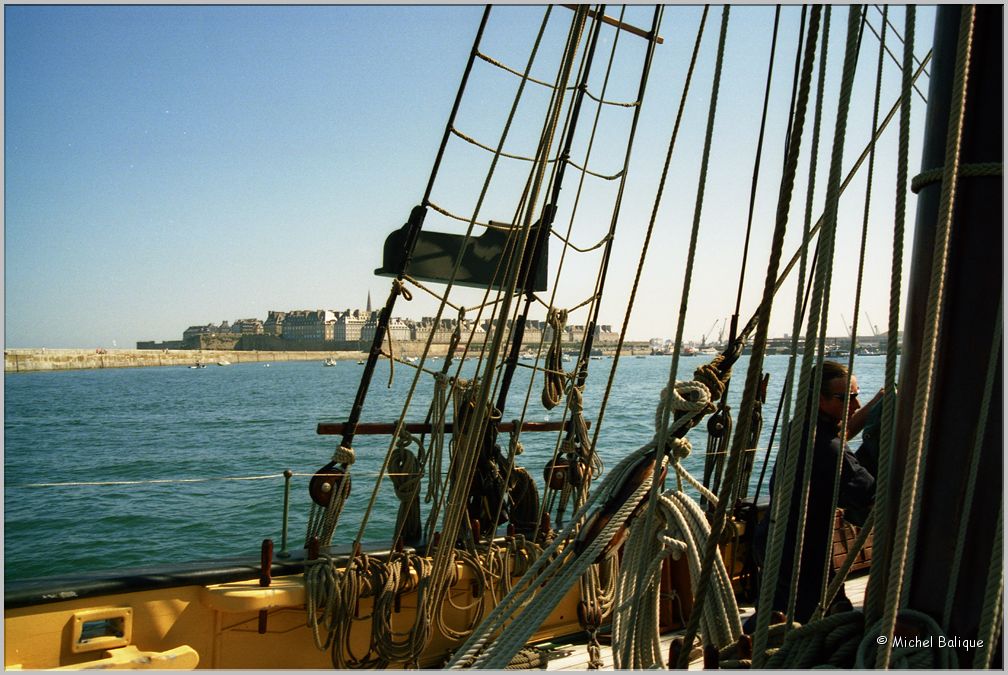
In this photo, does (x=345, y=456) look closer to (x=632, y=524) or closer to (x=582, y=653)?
(x=582, y=653)

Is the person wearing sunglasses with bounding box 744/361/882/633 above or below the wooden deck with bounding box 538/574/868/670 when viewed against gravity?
above

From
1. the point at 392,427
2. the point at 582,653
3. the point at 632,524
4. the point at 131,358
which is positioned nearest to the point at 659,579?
the point at 632,524

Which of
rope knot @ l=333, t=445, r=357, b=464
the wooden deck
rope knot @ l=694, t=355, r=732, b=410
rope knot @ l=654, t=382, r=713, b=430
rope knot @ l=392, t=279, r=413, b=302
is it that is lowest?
the wooden deck

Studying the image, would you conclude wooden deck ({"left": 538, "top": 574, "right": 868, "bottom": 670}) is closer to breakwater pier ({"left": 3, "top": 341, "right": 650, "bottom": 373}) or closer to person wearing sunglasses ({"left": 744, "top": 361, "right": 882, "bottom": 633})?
person wearing sunglasses ({"left": 744, "top": 361, "right": 882, "bottom": 633})

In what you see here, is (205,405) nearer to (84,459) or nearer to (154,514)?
(84,459)

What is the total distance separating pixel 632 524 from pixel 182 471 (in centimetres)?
1483

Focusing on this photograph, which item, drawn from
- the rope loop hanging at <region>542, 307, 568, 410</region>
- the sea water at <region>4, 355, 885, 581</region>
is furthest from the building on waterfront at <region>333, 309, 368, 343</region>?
the rope loop hanging at <region>542, 307, 568, 410</region>

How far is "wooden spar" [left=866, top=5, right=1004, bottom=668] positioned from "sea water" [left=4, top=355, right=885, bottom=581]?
244cm

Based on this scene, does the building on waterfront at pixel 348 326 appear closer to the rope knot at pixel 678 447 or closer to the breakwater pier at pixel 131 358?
the breakwater pier at pixel 131 358

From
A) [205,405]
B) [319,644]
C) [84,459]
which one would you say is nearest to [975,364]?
[319,644]

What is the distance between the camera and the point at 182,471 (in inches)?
597

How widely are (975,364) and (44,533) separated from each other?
10349 millimetres

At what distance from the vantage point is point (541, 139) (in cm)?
313

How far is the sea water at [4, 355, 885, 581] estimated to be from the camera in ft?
28.2
